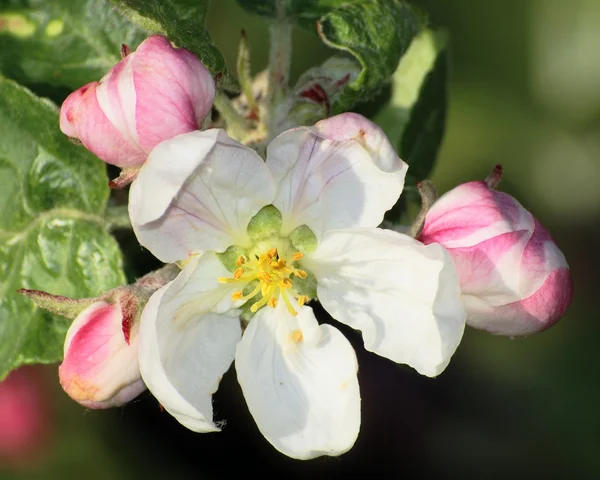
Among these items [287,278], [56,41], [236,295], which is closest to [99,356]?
[236,295]

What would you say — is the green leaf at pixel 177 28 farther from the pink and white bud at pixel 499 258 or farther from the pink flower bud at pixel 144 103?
the pink and white bud at pixel 499 258

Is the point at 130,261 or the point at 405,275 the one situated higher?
the point at 405,275

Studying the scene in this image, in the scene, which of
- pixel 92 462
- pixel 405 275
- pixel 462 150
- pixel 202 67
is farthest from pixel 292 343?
pixel 462 150

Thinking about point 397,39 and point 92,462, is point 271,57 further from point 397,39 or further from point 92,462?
point 92,462

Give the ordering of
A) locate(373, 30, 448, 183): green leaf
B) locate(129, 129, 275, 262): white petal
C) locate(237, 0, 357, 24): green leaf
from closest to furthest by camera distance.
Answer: locate(129, 129, 275, 262): white petal → locate(237, 0, 357, 24): green leaf → locate(373, 30, 448, 183): green leaf

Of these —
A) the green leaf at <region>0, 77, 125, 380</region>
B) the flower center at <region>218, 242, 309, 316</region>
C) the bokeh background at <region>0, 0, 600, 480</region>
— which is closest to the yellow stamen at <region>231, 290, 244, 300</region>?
the flower center at <region>218, 242, 309, 316</region>

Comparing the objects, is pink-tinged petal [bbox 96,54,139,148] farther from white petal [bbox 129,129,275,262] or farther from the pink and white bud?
the pink and white bud
